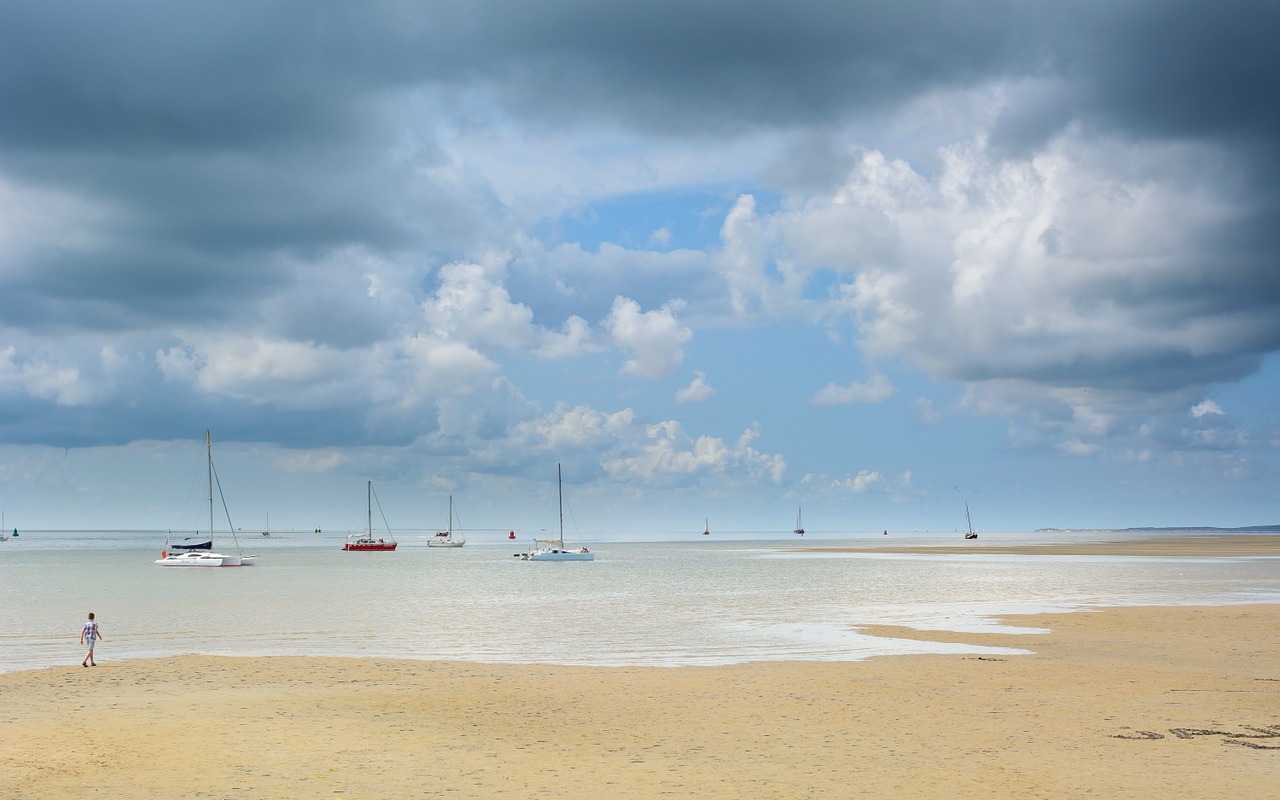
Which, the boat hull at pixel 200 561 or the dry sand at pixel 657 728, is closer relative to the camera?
the dry sand at pixel 657 728

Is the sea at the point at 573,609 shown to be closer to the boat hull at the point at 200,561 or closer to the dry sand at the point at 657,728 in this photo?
the dry sand at the point at 657,728

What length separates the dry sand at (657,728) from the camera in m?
20.0

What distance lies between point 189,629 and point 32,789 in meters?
37.8

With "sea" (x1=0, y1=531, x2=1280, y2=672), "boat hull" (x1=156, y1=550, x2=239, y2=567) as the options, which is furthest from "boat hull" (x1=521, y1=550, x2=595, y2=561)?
"boat hull" (x1=156, y1=550, x2=239, y2=567)

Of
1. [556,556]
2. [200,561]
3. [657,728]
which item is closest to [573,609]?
[657,728]

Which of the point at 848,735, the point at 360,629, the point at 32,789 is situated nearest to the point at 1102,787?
the point at 848,735

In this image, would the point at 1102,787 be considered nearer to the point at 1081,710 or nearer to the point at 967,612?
the point at 1081,710

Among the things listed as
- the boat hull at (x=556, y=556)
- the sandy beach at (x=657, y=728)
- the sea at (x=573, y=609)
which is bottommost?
the boat hull at (x=556, y=556)

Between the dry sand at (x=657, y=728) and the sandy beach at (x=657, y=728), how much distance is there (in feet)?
0.31

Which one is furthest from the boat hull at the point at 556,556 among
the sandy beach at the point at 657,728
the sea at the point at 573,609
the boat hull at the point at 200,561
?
the sandy beach at the point at 657,728

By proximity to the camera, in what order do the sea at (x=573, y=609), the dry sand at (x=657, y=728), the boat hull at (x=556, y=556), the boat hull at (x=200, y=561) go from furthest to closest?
the boat hull at (x=556, y=556) < the boat hull at (x=200, y=561) < the sea at (x=573, y=609) < the dry sand at (x=657, y=728)

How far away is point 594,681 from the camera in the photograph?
3353cm

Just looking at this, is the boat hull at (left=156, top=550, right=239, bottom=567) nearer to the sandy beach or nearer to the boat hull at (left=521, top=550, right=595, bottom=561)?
the boat hull at (left=521, top=550, right=595, bottom=561)

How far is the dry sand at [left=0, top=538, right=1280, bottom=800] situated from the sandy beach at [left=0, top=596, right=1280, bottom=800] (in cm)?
Result: 9
